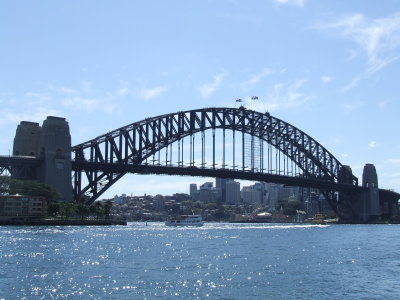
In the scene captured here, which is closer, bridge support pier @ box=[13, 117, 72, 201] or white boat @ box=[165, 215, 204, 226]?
bridge support pier @ box=[13, 117, 72, 201]

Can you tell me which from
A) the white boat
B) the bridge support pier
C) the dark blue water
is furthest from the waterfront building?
the dark blue water

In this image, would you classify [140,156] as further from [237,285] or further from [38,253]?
[237,285]

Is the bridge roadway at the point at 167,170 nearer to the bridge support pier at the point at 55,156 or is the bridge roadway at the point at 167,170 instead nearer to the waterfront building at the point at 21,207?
the bridge support pier at the point at 55,156

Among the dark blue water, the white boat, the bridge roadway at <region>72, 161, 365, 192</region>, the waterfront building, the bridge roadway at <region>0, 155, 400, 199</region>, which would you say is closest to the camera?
the dark blue water

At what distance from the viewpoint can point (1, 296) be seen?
29.3m

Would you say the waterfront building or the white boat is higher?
the waterfront building

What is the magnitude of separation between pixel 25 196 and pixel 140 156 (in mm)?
24901

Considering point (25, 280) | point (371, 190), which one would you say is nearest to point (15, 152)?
point (25, 280)

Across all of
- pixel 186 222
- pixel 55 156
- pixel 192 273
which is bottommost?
pixel 192 273

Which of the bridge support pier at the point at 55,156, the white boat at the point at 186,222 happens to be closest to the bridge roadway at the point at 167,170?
the bridge support pier at the point at 55,156

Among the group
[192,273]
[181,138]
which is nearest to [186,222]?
[181,138]

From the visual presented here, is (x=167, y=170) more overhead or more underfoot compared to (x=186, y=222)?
more overhead

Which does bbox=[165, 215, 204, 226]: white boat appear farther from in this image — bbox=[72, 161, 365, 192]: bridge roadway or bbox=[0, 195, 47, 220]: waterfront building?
bbox=[0, 195, 47, 220]: waterfront building

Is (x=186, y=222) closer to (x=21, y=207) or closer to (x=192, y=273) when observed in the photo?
(x=21, y=207)
